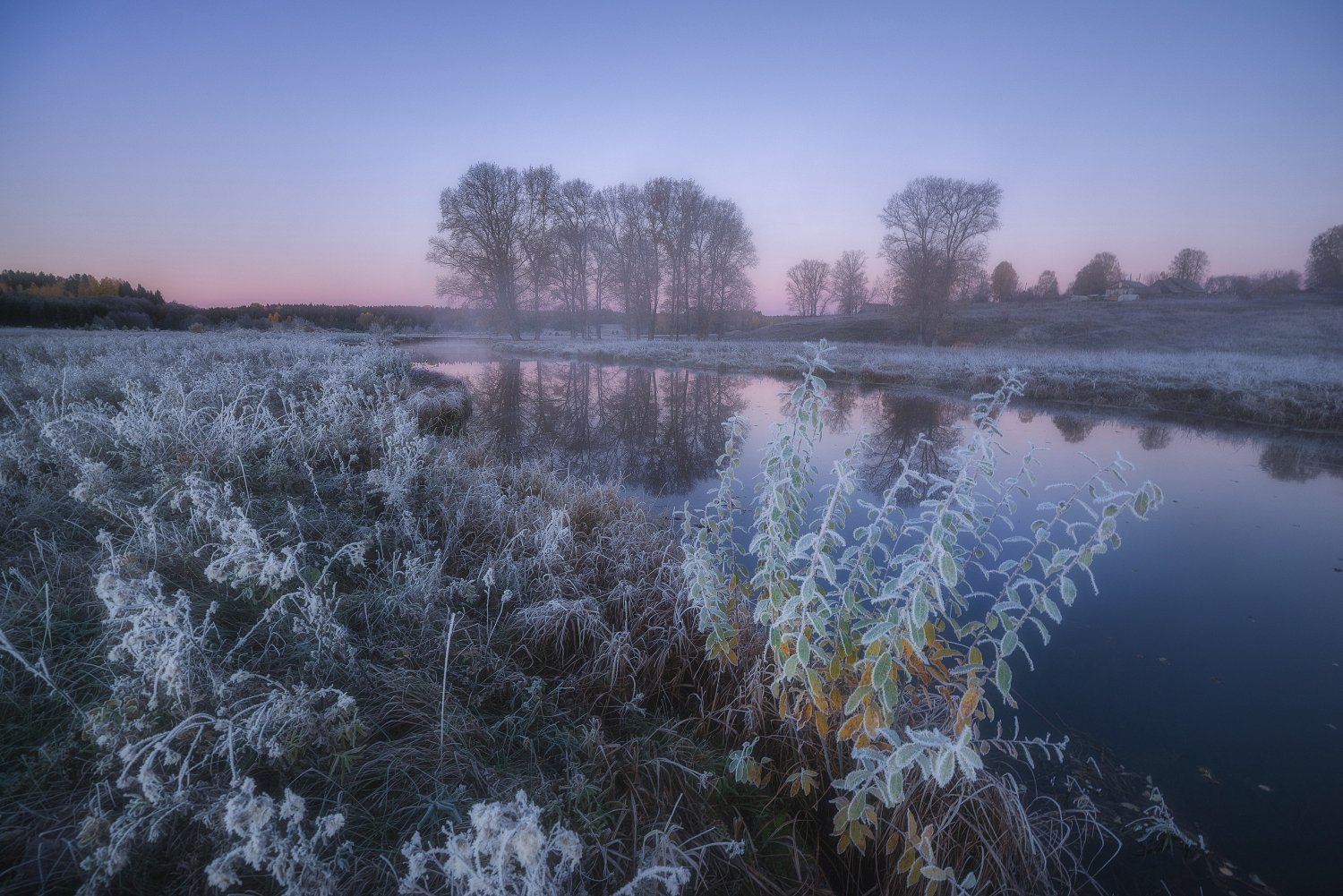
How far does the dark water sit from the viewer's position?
2891mm

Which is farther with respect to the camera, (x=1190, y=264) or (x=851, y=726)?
(x=1190, y=264)

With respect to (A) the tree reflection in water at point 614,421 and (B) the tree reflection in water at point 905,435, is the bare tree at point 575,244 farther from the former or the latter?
(B) the tree reflection in water at point 905,435

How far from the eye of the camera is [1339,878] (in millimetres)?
2471

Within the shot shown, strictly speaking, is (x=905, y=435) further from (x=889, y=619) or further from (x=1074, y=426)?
(x=889, y=619)

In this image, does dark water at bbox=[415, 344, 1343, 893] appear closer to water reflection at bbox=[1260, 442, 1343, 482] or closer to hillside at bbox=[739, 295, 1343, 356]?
water reflection at bbox=[1260, 442, 1343, 482]

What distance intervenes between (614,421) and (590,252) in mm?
30900

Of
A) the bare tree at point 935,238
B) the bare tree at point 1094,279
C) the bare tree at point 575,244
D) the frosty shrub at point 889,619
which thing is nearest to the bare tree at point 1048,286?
the bare tree at point 1094,279

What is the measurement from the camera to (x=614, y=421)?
12.8 meters

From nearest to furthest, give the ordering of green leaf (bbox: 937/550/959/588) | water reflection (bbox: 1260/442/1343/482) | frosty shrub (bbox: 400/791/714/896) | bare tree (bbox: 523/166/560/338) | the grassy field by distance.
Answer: frosty shrub (bbox: 400/791/714/896) → green leaf (bbox: 937/550/959/588) → water reflection (bbox: 1260/442/1343/482) → the grassy field → bare tree (bbox: 523/166/560/338)

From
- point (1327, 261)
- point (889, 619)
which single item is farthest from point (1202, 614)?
point (1327, 261)

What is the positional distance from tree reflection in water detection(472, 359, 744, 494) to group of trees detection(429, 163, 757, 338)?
16.5 metres

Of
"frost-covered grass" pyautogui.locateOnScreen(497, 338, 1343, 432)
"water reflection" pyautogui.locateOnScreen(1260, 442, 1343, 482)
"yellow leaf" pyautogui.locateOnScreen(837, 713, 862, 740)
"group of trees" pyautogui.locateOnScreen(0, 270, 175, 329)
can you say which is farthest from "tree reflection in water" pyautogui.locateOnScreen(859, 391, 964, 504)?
"group of trees" pyautogui.locateOnScreen(0, 270, 175, 329)

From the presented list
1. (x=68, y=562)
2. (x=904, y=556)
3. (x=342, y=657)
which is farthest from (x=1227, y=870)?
(x=68, y=562)

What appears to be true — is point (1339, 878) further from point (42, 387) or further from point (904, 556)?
point (42, 387)
